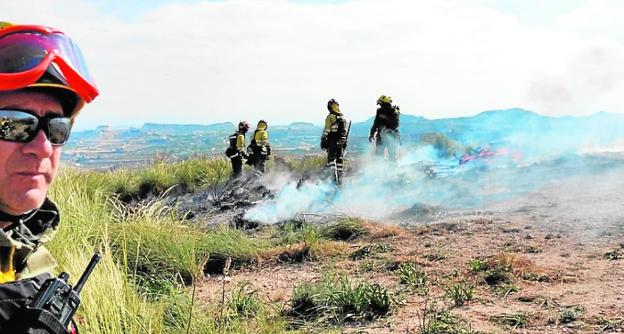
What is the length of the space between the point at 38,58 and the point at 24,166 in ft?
0.88

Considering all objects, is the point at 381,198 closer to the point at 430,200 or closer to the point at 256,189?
the point at 430,200

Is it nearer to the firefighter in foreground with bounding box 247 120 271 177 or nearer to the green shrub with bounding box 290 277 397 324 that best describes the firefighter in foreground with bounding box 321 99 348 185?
the firefighter in foreground with bounding box 247 120 271 177

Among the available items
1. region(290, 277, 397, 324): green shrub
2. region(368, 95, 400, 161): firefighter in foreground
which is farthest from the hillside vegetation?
region(368, 95, 400, 161): firefighter in foreground

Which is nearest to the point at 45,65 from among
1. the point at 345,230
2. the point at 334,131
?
the point at 345,230

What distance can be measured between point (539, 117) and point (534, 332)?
2080 centimetres

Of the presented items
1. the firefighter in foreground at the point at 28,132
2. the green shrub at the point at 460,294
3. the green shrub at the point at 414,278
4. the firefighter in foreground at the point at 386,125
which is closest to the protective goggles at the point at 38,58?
the firefighter in foreground at the point at 28,132

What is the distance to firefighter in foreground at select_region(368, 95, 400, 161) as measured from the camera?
1219 centimetres

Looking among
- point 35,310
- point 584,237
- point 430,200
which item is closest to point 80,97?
point 35,310

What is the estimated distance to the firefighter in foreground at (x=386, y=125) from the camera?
40.0 ft

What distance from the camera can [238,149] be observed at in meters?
13.0

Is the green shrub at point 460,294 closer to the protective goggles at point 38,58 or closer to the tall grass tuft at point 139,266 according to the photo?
the tall grass tuft at point 139,266

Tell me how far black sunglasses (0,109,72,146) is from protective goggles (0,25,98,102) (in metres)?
0.07

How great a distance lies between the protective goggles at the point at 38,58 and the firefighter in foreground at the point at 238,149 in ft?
37.0

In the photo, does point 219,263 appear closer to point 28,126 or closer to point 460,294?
point 460,294
